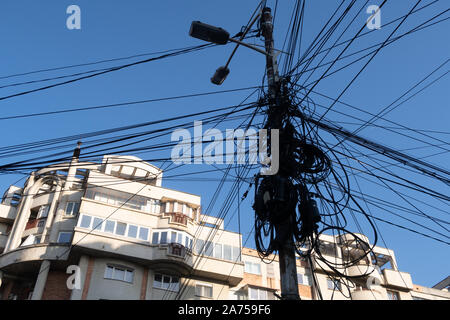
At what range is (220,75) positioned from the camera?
9383mm

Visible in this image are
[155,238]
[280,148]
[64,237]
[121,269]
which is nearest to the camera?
[280,148]

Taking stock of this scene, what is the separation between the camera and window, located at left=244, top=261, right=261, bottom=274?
27842 millimetres

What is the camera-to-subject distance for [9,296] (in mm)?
24375

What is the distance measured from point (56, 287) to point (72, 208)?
201 inches

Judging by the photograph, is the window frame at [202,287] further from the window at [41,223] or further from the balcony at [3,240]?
the balcony at [3,240]

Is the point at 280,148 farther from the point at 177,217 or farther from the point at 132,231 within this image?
the point at 177,217

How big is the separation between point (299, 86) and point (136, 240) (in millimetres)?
18688

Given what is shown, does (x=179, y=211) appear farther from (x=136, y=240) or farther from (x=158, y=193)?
(x=136, y=240)

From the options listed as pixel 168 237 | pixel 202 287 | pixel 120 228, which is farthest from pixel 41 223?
pixel 202 287

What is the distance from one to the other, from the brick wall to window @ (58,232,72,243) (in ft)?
6.09

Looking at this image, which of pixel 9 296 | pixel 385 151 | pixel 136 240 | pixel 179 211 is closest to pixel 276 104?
pixel 385 151

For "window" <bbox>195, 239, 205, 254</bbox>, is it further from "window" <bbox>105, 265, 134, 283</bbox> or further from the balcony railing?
"window" <bbox>105, 265, 134, 283</bbox>

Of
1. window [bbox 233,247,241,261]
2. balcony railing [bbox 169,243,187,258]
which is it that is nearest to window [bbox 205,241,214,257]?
window [bbox 233,247,241,261]

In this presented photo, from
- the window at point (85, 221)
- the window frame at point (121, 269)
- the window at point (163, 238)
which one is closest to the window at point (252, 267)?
the window at point (163, 238)
